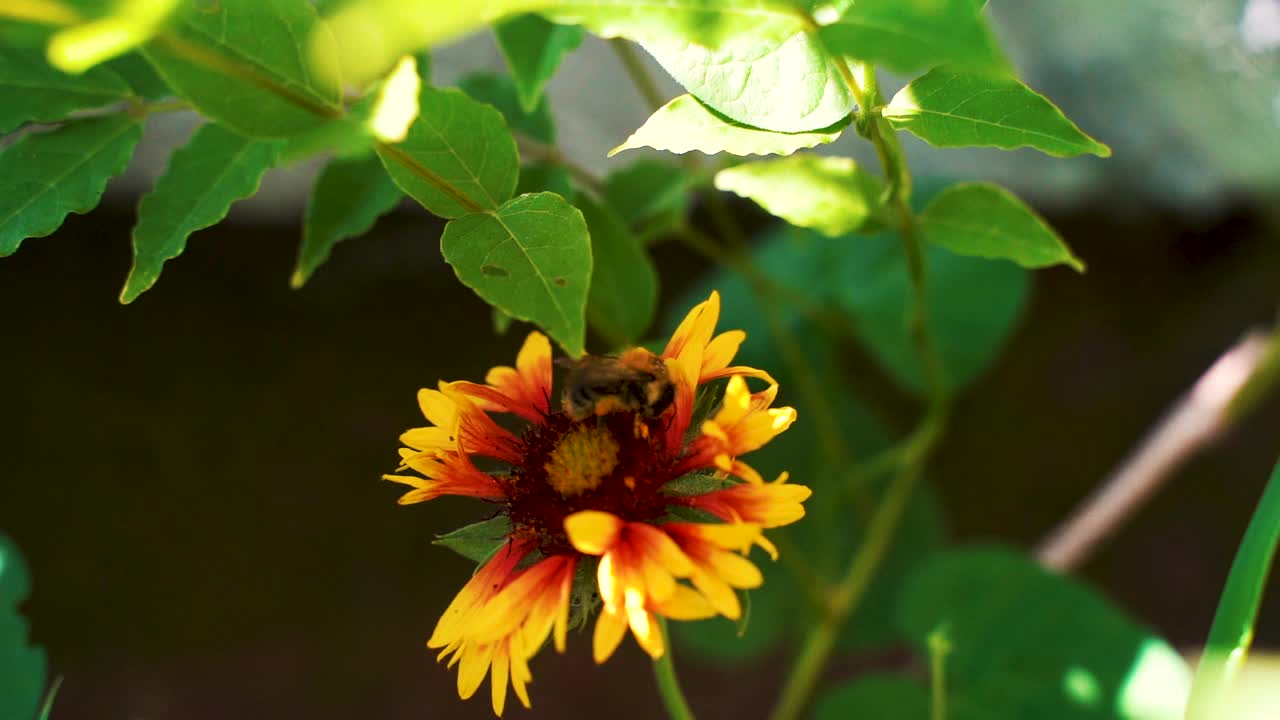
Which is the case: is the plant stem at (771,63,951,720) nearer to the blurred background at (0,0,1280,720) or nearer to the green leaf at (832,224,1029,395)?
the green leaf at (832,224,1029,395)

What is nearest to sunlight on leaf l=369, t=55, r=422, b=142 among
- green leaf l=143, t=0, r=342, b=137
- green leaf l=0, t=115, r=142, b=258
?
green leaf l=143, t=0, r=342, b=137

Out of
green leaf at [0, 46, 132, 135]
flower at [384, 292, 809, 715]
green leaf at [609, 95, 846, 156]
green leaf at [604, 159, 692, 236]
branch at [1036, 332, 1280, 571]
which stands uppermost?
green leaf at [0, 46, 132, 135]

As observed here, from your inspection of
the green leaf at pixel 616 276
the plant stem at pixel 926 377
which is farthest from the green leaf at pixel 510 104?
the plant stem at pixel 926 377

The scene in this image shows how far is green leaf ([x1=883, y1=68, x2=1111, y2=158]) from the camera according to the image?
0.83ft

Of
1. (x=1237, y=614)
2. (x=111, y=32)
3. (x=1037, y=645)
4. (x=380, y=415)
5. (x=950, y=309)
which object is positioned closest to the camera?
(x=111, y=32)

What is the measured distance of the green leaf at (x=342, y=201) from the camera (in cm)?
34

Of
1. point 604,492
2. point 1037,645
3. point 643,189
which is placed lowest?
point 1037,645

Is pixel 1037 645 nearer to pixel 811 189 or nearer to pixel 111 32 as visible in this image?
pixel 811 189

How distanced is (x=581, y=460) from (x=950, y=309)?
357mm

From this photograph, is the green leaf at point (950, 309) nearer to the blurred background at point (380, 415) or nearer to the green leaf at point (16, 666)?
the blurred background at point (380, 415)

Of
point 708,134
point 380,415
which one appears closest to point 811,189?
point 708,134

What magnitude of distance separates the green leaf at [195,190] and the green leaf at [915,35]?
16 cm

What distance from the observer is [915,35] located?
0.20 m

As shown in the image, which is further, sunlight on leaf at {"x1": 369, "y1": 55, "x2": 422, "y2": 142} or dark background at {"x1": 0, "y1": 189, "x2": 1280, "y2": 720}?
dark background at {"x1": 0, "y1": 189, "x2": 1280, "y2": 720}
